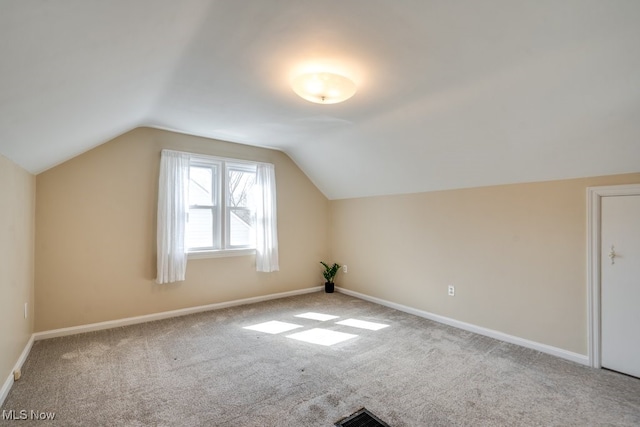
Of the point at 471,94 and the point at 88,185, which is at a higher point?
the point at 471,94

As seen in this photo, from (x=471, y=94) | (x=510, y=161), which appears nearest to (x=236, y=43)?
(x=471, y=94)

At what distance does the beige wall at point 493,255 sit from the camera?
2728 mm

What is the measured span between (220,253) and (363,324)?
87.4 inches

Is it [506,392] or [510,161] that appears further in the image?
[510,161]

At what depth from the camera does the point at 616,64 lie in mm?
1793

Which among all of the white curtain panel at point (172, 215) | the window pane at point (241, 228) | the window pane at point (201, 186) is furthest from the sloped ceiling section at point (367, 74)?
the window pane at point (241, 228)

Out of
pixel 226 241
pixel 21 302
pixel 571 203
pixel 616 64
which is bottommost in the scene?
pixel 21 302

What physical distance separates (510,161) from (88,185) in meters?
4.54

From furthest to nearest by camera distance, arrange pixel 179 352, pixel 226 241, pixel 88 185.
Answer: pixel 226 241 < pixel 88 185 < pixel 179 352

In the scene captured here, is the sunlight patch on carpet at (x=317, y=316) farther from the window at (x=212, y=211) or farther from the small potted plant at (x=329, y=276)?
the small potted plant at (x=329, y=276)

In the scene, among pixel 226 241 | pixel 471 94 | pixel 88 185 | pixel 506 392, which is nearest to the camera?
pixel 506 392

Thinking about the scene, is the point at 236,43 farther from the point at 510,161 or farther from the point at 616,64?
the point at 510,161

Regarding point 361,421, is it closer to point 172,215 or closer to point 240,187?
point 172,215

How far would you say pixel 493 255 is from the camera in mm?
3252
